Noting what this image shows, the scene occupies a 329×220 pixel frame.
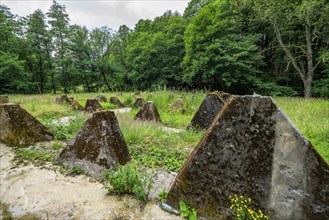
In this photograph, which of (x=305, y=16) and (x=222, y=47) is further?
(x=222, y=47)

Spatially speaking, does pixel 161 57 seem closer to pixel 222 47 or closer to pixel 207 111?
pixel 222 47

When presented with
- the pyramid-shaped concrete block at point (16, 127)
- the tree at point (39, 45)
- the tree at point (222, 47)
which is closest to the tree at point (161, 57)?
the tree at point (222, 47)

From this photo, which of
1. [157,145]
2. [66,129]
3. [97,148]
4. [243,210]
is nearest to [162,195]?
[243,210]

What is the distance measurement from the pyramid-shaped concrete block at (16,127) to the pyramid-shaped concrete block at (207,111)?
11.1ft

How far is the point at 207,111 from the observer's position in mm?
4254

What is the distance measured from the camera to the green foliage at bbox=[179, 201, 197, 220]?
5.34 ft

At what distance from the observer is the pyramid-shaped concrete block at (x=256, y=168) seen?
56.3 inches

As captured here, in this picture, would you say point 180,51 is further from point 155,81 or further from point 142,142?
point 142,142

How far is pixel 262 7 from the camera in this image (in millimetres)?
12742

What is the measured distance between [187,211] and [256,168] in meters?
0.76

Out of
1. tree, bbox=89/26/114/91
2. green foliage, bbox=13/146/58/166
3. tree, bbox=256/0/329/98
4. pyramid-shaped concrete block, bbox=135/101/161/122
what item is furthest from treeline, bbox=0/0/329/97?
green foliage, bbox=13/146/58/166

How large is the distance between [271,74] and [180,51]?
31.8 ft

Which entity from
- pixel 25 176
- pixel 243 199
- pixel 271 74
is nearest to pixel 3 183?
pixel 25 176

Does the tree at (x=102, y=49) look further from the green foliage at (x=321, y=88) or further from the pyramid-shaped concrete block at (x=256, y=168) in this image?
the pyramid-shaped concrete block at (x=256, y=168)
